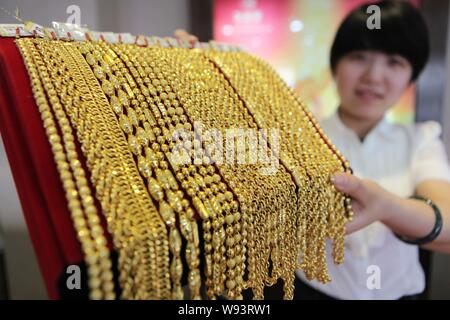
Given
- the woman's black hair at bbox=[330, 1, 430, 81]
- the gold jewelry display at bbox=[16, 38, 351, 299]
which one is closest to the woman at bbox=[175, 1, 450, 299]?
the woman's black hair at bbox=[330, 1, 430, 81]

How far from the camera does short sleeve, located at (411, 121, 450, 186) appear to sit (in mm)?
777

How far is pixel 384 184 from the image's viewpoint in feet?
2.91

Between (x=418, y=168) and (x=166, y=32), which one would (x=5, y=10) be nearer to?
(x=166, y=32)

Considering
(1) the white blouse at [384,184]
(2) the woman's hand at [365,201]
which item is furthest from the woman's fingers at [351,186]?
(1) the white blouse at [384,184]

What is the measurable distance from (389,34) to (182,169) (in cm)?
68

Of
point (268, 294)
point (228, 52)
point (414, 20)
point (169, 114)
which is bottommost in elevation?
point (268, 294)

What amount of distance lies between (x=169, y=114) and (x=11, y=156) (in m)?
0.17

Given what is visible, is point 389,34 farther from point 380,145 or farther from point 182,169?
point 182,169

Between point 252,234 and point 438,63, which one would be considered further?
point 438,63

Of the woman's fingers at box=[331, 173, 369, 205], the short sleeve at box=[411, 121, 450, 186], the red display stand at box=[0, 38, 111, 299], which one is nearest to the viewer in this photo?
the red display stand at box=[0, 38, 111, 299]

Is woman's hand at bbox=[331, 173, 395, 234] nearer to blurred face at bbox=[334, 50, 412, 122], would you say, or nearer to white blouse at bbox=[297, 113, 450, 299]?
white blouse at bbox=[297, 113, 450, 299]

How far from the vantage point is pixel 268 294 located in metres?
0.50

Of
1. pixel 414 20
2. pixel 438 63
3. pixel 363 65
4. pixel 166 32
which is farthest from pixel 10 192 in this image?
pixel 438 63

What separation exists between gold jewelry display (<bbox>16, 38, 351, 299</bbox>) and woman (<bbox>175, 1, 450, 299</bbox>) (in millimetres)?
354
